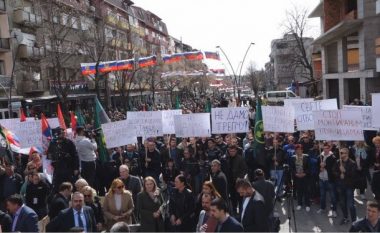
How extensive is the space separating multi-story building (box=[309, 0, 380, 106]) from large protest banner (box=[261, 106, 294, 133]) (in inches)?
736

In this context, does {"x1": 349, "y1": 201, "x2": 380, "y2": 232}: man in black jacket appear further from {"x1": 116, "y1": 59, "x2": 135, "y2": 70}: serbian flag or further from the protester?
{"x1": 116, "y1": 59, "x2": 135, "y2": 70}: serbian flag

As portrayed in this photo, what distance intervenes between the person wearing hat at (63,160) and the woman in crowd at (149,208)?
3.77 meters

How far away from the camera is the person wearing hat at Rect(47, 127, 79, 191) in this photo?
10.4 meters

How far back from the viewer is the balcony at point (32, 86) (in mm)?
35719

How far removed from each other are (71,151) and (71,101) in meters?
34.6

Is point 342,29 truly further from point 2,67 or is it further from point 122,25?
point 122,25

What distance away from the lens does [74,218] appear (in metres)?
6.29

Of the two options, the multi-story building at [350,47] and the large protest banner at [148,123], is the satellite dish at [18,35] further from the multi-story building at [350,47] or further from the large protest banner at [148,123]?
the large protest banner at [148,123]

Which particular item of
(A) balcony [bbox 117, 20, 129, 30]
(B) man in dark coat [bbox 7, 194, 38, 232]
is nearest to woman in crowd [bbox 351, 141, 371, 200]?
(B) man in dark coat [bbox 7, 194, 38, 232]

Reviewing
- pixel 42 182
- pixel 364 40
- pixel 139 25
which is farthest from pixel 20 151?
pixel 139 25

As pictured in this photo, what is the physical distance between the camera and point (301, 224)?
903 cm

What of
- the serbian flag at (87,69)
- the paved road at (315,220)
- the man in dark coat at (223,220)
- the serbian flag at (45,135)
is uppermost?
the serbian flag at (87,69)

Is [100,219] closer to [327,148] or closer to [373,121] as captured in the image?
[327,148]

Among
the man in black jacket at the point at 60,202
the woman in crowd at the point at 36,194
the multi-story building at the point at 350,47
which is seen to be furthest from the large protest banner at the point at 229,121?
the multi-story building at the point at 350,47
